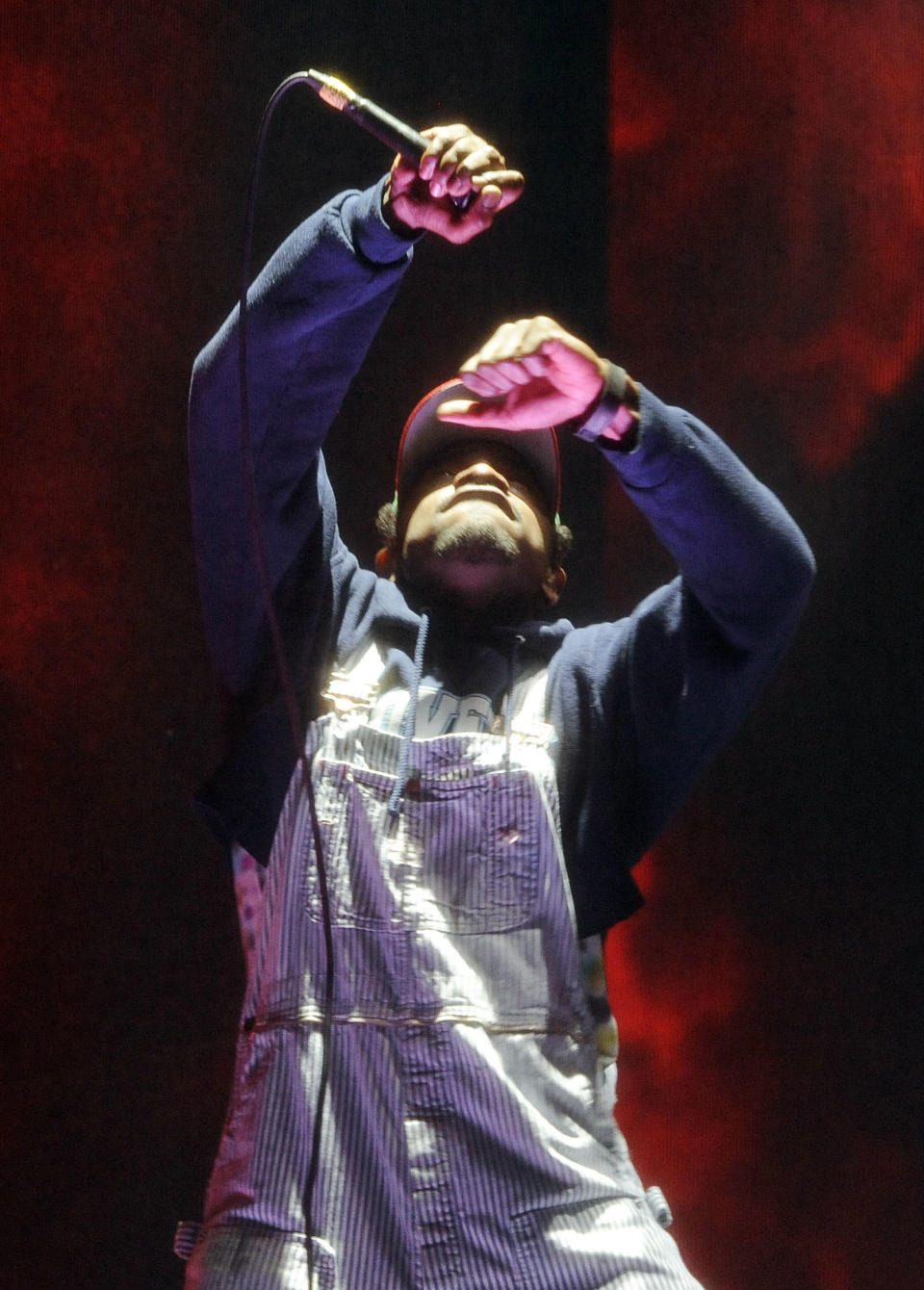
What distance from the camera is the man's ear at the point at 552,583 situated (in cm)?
135

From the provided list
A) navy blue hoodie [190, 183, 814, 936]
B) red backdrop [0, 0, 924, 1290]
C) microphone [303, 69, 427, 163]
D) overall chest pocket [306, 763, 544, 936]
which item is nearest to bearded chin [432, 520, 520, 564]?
navy blue hoodie [190, 183, 814, 936]

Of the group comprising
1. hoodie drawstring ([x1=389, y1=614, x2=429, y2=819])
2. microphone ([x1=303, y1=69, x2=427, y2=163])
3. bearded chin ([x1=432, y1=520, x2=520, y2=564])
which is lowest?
hoodie drawstring ([x1=389, y1=614, x2=429, y2=819])

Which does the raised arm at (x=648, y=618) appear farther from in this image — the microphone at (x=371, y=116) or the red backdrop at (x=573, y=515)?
the red backdrop at (x=573, y=515)

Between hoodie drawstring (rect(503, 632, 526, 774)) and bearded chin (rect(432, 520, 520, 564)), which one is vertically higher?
bearded chin (rect(432, 520, 520, 564))

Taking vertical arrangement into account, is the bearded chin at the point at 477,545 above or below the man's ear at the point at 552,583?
above

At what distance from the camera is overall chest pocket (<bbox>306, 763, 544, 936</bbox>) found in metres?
1.00

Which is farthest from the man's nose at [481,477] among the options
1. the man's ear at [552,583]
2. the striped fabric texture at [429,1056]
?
the striped fabric texture at [429,1056]

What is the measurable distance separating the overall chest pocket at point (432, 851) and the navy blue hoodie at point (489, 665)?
85mm

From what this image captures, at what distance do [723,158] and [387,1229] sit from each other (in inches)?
59.5

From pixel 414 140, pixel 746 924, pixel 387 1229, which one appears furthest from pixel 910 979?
pixel 414 140

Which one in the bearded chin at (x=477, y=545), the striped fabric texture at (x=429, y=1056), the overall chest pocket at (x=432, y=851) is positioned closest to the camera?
the striped fabric texture at (x=429, y=1056)

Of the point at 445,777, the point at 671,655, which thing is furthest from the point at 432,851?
the point at 671,655

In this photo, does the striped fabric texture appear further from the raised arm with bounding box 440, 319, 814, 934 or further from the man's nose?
the man's nose

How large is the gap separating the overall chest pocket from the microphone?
53cm
